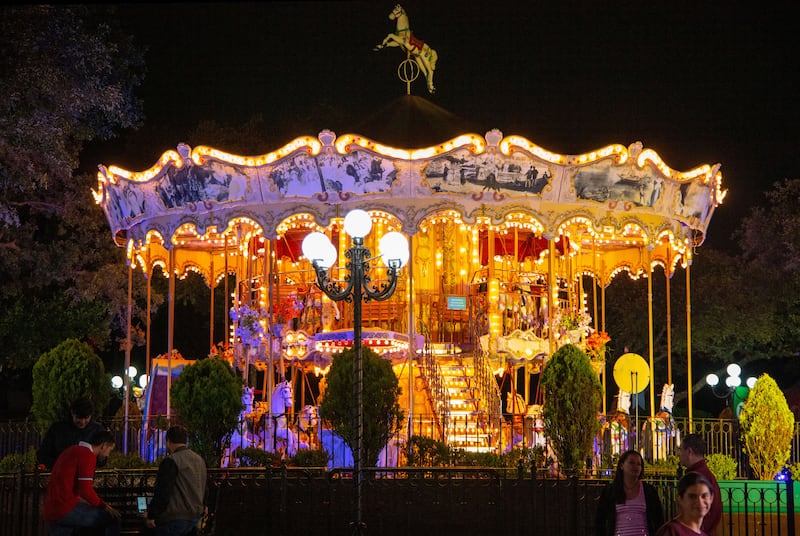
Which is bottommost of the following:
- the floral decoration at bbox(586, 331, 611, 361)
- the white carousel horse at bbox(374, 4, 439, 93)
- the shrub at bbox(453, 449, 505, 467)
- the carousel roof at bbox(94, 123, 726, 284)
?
the shrub at bbox(453, 449, 505, 467)

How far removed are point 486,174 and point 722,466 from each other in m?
5.90

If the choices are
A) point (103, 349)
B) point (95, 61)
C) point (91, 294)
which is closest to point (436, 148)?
point (95, 61)

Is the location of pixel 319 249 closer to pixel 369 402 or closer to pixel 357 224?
pixel 357 224

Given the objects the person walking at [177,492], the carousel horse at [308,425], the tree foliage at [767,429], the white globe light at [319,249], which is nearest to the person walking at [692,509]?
the person walking at [177,492]

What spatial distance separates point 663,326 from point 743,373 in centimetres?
385

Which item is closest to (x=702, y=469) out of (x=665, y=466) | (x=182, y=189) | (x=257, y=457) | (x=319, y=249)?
(x=319, y=249)

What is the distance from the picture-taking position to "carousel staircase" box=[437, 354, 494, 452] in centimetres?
1961

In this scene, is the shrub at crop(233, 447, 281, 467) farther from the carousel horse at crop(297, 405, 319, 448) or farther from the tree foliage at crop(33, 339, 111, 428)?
the tree foliage at crop(33, 339, 111, 428)

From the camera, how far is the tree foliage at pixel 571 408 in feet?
54.9

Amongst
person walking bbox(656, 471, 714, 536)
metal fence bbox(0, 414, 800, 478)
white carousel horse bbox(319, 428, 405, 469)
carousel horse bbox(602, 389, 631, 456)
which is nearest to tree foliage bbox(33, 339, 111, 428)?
metal fence bbox(0, 414, 800, 478)

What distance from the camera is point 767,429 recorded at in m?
18.9

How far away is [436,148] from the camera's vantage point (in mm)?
19531

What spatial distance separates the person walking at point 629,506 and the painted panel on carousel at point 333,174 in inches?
452

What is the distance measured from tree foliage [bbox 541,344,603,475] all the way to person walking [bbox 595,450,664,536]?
7.81 m
